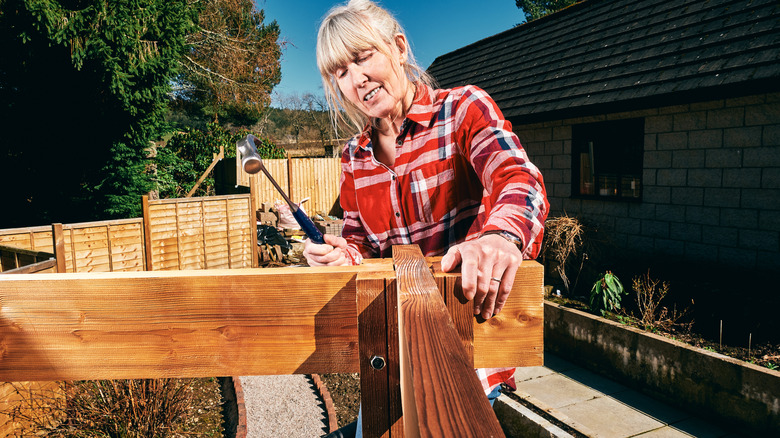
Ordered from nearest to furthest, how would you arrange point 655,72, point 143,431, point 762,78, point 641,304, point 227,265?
point 143,431, point 762,78, point 641,304, point 655,72, point 227,265

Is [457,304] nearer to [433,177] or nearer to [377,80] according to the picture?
[433,177]

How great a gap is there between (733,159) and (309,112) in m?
34.1

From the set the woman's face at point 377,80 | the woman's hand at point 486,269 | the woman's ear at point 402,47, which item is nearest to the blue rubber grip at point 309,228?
the woman's face at point 377,80

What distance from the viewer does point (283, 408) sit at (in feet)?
14.7

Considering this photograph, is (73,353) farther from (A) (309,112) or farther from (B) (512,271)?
(A) (309,112)

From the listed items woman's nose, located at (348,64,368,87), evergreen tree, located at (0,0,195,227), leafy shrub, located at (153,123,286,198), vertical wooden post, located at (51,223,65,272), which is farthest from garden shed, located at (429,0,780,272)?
leafy shrub, located at (153,123,286,198)

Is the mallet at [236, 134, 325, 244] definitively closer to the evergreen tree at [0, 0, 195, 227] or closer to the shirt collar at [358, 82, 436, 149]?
the shirt collar at [358, 82, 436, 149]

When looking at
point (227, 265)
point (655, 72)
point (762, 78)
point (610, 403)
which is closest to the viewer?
point (610, 403)

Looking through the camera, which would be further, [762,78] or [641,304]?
[641,304]

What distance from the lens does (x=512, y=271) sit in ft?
2.85

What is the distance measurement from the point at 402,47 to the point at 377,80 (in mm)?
223

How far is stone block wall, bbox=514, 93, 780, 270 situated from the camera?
5.25m


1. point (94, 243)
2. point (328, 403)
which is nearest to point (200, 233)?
point (94, 243)

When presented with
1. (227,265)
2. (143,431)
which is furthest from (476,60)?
(143,431)
